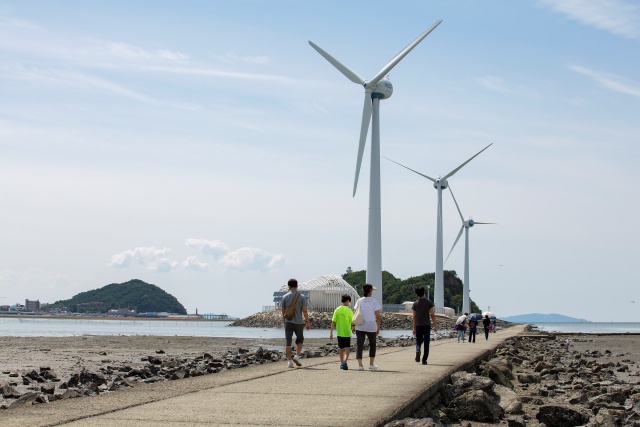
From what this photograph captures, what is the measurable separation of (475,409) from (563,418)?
135cm

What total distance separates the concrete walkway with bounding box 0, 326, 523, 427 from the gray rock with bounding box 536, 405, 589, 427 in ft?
6.15

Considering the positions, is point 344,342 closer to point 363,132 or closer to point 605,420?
point 605,420

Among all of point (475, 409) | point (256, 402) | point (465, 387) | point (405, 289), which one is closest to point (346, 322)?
point (465, 387)

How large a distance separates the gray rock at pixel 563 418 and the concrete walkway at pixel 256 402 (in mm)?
1874

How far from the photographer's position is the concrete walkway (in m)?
9.76

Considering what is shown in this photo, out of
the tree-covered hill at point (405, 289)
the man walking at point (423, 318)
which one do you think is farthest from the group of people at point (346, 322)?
the tree-covered hill at point (405, 289)

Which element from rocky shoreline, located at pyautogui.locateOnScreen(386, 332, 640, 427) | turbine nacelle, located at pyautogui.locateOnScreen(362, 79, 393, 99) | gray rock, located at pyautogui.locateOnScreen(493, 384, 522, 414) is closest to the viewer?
rocky shoreline, located at pyautogui.locateOnScreen(386, 332, 640, 427)

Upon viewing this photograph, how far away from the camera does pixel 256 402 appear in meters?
11.5

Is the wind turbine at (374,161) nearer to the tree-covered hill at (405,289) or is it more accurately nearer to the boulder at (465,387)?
the boulder at (465,387)

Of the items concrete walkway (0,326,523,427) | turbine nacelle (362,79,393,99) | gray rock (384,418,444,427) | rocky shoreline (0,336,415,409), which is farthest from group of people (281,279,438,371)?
turbine nacelle (362,79,393,99)

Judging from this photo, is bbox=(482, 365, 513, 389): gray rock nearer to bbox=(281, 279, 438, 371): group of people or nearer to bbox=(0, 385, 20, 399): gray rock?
bbox=(281, 279, 438, 371): group of people

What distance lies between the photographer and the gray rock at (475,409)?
1323 cm

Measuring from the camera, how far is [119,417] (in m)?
9.92

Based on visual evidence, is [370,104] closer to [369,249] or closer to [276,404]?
[369,249]
